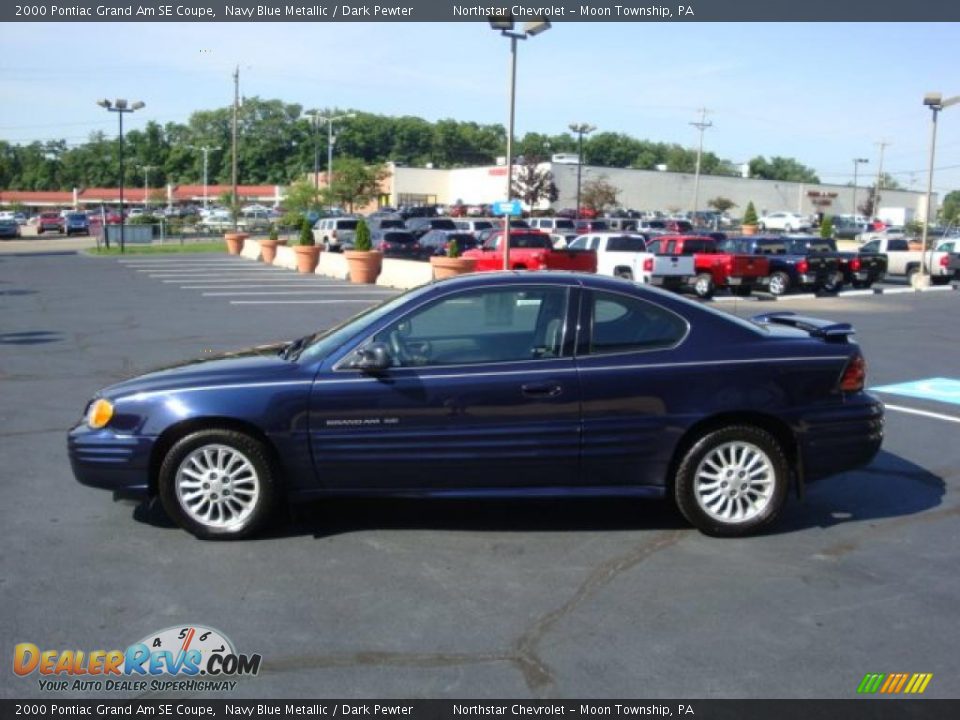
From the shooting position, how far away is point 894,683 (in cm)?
400

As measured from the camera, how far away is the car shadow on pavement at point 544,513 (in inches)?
237

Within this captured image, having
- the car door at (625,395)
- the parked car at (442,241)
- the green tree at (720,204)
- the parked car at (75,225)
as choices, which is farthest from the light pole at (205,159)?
the car door at (625,395)

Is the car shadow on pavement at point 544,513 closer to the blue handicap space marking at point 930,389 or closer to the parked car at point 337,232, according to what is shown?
the blue handicap space marking at point 930,389

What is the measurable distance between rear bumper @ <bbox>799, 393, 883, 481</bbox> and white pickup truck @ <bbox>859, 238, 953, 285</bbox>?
27.2m

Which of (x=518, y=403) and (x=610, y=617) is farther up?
(x=518, y=403)

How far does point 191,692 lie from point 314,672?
20.0 inches

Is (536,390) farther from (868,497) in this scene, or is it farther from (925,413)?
(925,413)

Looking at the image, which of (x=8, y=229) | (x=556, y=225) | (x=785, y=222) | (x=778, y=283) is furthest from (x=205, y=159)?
(x=778, y=283)

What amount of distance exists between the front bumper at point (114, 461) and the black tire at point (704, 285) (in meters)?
21.1

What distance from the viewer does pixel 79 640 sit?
4.32m

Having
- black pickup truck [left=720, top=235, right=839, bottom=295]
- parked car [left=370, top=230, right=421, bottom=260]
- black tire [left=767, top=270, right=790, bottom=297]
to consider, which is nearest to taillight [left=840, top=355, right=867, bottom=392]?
black pickup truck [left=720, top=235, right=839, bottom=295]

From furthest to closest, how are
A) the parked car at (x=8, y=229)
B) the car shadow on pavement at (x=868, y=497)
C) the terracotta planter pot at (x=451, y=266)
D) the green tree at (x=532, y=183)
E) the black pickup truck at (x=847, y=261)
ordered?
the green tree at (x=532, y=183) → the parked car at (x=8, y=229) → the black pickup truck at (x=847, y=261) → the terracotta planter pot at (x=451, y=266) → the car shadow on pavement at (x=868, y=497)

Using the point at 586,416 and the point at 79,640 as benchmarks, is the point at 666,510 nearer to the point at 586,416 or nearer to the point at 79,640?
the point at 586,416

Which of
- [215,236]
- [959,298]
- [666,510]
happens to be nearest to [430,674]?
[666,510]
